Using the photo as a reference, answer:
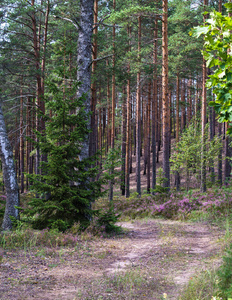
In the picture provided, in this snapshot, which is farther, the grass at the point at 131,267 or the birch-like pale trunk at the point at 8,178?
the birch-like pale trunk at the point at 8,178

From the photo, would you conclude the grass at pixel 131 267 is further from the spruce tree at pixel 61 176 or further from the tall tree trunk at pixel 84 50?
the tall tree trunk at pixel 84 50

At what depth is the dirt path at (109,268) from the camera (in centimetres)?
400

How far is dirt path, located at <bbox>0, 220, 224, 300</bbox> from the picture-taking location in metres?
4.00

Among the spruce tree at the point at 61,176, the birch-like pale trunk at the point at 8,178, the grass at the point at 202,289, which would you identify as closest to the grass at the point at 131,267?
the grass at the point at 202,289

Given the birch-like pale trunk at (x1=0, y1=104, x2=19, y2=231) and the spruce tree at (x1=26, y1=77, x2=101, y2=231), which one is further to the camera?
the birch-like pale trunk at (x1=0, y1=104, x2=19, y2=231)

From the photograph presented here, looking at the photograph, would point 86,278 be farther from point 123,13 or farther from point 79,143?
point 123,13

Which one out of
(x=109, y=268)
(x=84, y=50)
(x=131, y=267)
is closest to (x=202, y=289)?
(x=131, y=267)

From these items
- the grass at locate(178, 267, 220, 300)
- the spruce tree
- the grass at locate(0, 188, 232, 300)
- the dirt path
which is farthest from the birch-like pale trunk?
the grass at locate(178, 267, 220, 300)

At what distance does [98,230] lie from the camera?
7.64 m

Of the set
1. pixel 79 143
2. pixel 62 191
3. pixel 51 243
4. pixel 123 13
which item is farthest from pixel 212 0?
pixel 51 243

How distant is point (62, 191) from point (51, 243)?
1377 mm

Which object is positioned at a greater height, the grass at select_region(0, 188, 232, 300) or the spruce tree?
the spruce tree

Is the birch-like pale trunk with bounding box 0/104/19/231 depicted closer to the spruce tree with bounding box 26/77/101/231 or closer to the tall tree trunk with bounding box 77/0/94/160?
the spruce tree with bounding box 26/77/101/231

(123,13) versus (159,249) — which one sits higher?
(123,13)
